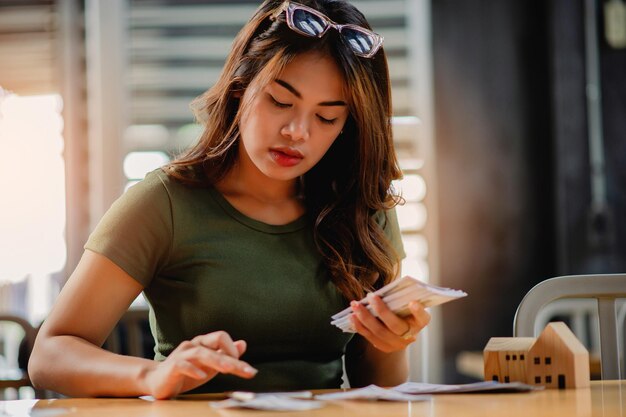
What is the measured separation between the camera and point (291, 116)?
1504 mm

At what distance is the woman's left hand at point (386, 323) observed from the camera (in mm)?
1265

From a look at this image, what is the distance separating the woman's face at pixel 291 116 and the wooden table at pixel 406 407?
46 centimetres

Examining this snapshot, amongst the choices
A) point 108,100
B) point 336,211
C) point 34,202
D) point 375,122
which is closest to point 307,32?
point 375,122

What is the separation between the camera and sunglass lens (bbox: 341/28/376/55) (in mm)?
1579

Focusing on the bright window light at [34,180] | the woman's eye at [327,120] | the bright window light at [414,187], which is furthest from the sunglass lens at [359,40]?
the bright window light at [34,180]

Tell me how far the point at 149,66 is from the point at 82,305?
3.02 metres

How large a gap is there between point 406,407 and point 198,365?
10.9 inches

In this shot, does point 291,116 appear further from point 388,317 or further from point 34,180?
point 34,180

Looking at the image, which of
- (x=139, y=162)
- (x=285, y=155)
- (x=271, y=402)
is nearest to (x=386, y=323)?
(x=271, y=402)

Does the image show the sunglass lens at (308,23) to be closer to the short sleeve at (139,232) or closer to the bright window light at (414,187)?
the short sleeve at (139,232)

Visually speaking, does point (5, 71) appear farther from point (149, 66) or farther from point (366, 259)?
point (366, 259)

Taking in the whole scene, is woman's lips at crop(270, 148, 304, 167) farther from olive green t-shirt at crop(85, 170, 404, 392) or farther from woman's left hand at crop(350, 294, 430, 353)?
woman's left hand at crop(350, 294, 430, 353)

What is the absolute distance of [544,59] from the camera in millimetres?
4359

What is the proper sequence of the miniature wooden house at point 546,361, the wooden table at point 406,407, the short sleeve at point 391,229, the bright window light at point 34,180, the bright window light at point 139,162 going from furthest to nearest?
the bright window light at point 34,180 → the bright window light at point 139,162 → the short sleeve at point 391,229 → the miniature wooden house at point 546,361 → the wooden table at point 406,407
